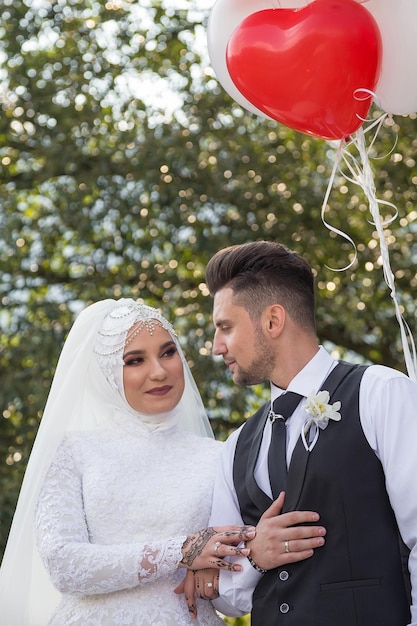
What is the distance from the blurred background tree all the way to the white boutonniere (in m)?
2.58

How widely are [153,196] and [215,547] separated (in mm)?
3030

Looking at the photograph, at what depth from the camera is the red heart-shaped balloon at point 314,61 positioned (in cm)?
294

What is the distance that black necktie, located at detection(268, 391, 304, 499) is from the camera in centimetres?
282

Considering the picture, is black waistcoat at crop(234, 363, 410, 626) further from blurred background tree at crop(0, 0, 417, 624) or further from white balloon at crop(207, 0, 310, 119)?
blurred background tree at crop(0, 0, 417, 624)

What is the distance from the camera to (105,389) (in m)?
3.44

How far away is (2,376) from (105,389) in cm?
227

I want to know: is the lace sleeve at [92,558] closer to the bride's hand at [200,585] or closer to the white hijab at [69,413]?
the bride's hand at [200,585]

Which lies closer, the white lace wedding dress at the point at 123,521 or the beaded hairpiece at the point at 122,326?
the white lace wedding dress at the point at 123,521

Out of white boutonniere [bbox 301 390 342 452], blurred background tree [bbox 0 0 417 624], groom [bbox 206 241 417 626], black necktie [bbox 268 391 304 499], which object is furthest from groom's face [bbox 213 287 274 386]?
blurred background tree [bbox 0 0 417 624]

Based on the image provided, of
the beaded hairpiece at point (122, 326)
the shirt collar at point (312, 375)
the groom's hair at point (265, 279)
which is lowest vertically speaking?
the beaded hairpiece at point (122, 326)

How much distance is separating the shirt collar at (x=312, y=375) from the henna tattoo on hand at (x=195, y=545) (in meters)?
0.50

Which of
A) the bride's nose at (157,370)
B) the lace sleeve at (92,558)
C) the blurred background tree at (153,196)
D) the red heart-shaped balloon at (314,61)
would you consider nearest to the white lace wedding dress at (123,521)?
the lace sleeve at (92,558)

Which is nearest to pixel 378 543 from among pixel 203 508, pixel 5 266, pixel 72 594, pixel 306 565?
pixel 306 565

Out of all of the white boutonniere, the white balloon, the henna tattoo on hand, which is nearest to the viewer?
the white boutonniere
